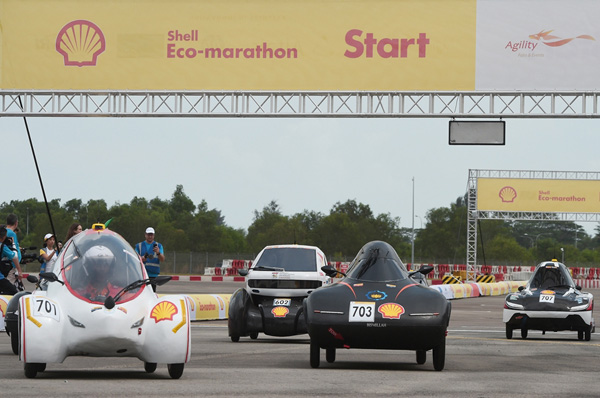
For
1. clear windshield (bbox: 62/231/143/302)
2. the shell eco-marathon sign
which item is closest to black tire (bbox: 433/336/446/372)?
clear windshield (bbox: 62/231/143/302)

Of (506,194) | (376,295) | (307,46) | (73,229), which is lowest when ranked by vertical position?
(376,295)

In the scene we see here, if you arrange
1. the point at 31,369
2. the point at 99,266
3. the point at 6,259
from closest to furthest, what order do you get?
the point at 31,369 → the point at 99,266 → the point at 6,259

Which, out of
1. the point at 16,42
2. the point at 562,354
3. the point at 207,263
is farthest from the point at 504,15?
the point at 207,263

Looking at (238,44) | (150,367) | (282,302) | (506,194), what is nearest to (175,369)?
(150,367)

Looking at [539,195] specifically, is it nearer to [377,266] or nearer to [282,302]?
[282,302]

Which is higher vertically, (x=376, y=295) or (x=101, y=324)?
(x=376, y=295)

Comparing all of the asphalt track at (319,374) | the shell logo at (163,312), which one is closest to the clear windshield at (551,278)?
the asphalt track at (319,374)

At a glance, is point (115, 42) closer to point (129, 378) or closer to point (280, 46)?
point (280, 46)

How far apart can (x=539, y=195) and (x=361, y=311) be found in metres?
59.7

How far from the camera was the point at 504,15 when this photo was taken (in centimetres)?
2969

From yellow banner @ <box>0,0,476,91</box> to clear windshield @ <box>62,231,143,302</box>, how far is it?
729 inches

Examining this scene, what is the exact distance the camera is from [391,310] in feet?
40.4

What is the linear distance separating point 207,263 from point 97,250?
224 ft

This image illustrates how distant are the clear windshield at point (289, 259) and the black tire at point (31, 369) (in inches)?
301
